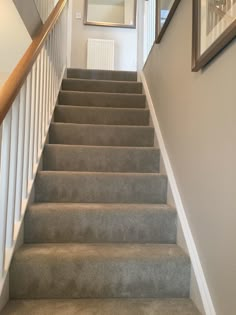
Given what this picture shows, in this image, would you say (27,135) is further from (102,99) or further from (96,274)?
(102,99)

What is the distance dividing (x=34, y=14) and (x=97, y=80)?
4.28 feet

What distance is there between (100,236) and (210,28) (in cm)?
121

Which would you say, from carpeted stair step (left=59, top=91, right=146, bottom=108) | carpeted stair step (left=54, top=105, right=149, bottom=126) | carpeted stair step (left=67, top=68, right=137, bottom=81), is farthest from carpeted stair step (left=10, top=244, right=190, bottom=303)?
carpeted stair step (left=67, top=68, right=137, bottom=81)

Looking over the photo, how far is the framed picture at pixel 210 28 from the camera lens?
1.10 metres

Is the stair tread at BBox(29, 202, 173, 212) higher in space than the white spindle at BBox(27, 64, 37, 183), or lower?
lower

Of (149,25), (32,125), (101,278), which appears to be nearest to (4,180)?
(32,125)

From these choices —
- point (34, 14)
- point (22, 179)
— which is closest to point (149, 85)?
point (34, 14)

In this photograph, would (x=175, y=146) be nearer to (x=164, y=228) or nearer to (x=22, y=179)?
(x=164, y=228)

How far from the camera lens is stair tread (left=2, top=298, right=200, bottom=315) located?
127 cm

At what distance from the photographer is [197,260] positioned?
1.41m

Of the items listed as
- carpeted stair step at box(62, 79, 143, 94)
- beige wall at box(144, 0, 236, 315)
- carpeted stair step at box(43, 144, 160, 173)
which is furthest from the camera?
carpeted stair step at box(62, 79, 143, 94)

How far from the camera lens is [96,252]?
59.4 inches

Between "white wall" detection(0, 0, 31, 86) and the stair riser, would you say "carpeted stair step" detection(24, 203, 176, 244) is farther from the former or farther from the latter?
"white wall" detection(0, 0, 31, 86)

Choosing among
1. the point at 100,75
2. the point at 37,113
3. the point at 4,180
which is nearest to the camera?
the point at 4,180
